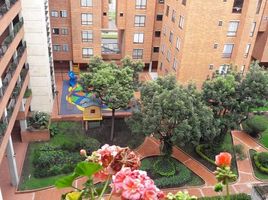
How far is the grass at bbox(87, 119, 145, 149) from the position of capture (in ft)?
83.5

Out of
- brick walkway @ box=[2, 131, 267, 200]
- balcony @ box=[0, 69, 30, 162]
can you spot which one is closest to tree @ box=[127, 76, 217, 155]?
brick walkway @ box=[2, 131, 267, 200]

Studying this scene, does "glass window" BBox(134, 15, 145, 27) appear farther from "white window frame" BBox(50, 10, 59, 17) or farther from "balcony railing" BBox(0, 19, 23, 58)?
"balcony railing" BBox(0, 19, 23, 58)

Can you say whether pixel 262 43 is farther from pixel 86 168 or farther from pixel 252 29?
pixel 86 168

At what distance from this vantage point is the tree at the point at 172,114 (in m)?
20.0

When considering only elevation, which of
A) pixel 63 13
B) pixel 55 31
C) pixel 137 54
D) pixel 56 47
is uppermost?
pixel 63 13

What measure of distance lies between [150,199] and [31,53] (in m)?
24.3

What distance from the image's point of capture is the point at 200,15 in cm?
2681

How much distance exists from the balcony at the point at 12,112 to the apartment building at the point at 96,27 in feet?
38.2

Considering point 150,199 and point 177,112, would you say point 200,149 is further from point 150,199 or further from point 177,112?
point 150,199

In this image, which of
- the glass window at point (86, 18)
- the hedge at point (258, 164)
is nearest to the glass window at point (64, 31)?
the glass window at point (86, 18)

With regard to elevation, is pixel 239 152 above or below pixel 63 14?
below

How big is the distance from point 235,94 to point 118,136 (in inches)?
395

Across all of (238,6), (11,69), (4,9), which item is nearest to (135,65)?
(11,69)

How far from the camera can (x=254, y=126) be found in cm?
2752
